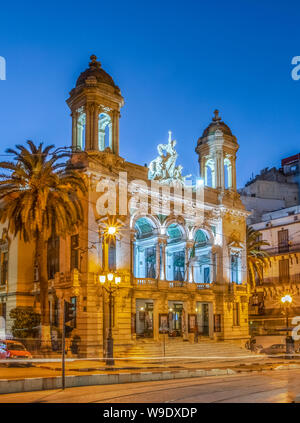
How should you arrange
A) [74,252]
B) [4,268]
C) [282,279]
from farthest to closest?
[282,279] < [4,268] < [74,252]

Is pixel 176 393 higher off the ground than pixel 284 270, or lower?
lower

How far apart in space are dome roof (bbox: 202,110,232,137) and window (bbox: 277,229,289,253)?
13194 mm

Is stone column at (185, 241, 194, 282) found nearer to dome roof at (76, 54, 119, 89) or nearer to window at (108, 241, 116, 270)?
window at (108, 241, 116, 270)

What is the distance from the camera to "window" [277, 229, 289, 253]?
53.3m

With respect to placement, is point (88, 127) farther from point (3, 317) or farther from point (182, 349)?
point (182, 349)

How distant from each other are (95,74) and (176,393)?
27.2 meters

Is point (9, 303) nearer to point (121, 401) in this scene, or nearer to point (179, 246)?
point (179, 246)

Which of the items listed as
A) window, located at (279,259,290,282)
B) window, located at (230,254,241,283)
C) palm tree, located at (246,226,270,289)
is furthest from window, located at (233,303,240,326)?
window, located at (279,259,290,282)

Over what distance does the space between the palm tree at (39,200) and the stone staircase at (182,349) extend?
635 centimetres

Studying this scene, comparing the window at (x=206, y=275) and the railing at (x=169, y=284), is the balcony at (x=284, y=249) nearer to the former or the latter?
the window at (x=206, y=275)

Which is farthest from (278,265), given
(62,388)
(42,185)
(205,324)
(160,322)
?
(62,388)

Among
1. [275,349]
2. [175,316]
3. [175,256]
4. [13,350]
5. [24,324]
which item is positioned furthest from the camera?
[175,316]

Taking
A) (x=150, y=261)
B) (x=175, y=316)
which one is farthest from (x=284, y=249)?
(x=150, y=261)

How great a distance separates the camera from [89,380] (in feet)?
61.3
